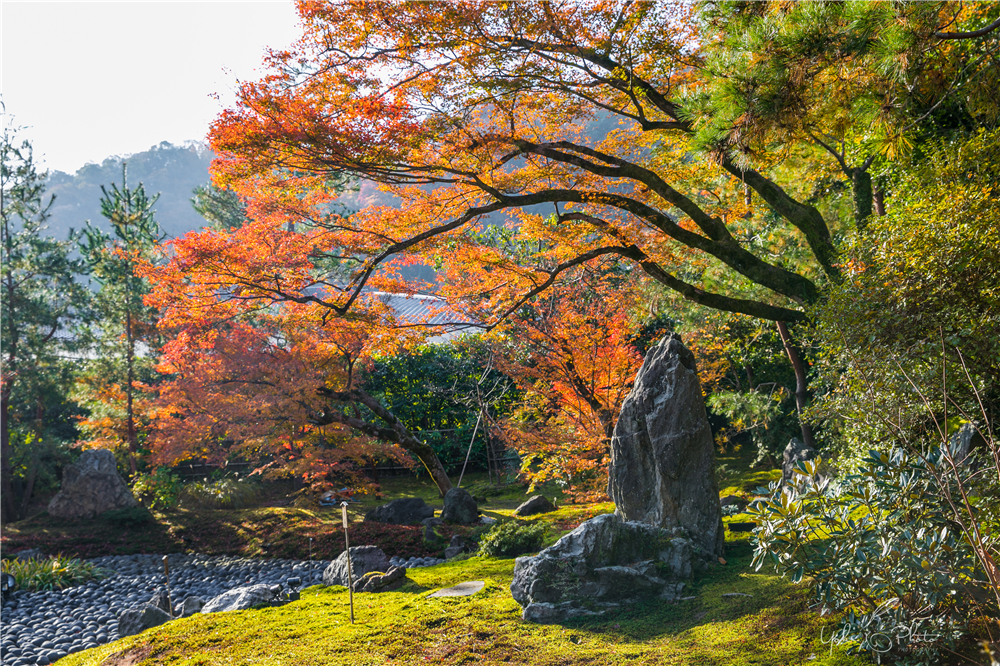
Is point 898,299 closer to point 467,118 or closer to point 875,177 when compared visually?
point 875,177

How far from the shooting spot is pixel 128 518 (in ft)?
32.7

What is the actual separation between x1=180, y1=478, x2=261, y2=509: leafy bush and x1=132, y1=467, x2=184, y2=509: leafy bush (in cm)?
27

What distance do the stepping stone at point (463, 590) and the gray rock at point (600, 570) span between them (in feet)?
2.10

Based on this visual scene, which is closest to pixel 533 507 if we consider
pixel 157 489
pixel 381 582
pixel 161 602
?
pixel 381 582

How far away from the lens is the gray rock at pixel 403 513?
895cm

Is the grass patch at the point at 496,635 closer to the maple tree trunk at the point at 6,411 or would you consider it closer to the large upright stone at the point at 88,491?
the large upright stone at the point at 88,491

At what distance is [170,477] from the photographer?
11.2 meters

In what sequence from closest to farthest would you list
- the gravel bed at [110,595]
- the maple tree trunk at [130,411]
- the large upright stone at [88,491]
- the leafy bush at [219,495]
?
the gravel bed at [110,595] < the large upright stone at [88,491] < the leafy bush at [219,495] < the maple tree trunk at [130,411]

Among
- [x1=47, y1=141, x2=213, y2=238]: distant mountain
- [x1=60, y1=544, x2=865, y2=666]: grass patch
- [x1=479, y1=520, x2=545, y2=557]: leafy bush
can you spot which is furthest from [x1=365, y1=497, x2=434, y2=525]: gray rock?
[x1=47, y1=141, x2=213, y2=238]: distant mountain

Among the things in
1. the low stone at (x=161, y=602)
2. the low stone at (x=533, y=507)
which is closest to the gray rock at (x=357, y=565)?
the low stone at (x=161, y=602)

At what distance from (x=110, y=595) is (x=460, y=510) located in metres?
4.40

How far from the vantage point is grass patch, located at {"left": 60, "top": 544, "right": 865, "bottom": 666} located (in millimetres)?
3477

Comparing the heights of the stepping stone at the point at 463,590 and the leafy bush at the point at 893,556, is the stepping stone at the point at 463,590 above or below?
below

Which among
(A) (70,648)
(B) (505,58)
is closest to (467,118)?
(B) (505,58)
